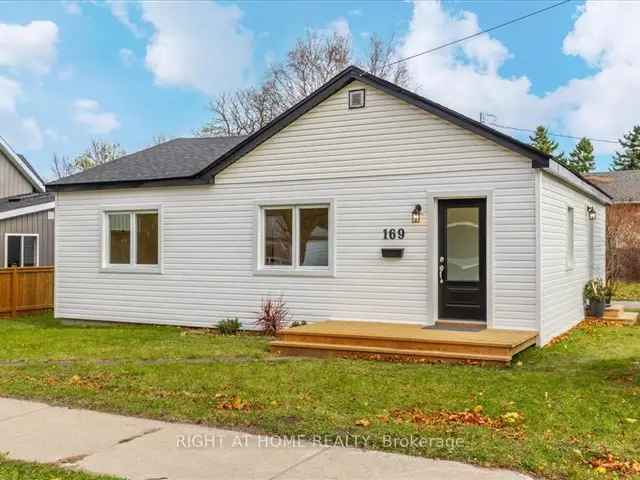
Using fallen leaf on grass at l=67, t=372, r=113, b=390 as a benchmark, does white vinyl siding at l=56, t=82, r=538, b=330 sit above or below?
above

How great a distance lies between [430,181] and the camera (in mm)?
9922

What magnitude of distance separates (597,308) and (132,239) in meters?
9.80

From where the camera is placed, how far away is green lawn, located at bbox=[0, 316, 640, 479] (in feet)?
15.3

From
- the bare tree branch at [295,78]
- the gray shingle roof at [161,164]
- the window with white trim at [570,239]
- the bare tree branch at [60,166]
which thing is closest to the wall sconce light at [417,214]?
the window with white trim at [570,239]

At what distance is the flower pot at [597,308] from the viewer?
13.1m

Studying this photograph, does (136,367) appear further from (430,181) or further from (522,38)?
(522,38)

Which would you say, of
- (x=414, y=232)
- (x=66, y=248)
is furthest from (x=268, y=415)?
(x=66, y=248)

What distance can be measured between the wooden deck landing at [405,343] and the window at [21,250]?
1190 cm

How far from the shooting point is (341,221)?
1062 centimetres

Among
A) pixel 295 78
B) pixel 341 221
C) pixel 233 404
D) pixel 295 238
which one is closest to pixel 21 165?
pixel 295 238

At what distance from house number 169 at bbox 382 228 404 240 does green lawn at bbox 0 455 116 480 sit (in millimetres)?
6821

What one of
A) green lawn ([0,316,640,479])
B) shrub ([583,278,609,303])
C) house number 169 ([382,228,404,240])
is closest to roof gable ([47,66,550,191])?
house number 169 ([382,228,404,240])

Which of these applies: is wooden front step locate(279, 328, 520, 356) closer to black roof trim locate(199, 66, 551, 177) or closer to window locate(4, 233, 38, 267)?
black roof trim locate(199, 66, 551, 177)

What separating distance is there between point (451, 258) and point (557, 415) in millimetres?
4685
